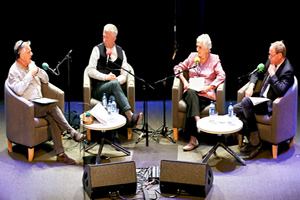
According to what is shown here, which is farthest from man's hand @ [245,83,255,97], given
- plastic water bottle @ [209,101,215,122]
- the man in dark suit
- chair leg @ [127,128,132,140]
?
chair leg @ [127,128,132,140]

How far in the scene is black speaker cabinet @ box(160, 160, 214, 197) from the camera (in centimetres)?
398

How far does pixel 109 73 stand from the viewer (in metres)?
5.73

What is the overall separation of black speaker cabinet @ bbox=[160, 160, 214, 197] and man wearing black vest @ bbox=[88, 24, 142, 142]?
1.37 m

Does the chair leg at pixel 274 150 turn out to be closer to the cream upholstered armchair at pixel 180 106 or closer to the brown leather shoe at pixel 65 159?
the cream upholstered armchair at pixel 180 106

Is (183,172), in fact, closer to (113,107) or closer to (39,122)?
(113,107)

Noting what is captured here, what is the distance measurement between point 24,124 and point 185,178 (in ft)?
6.26

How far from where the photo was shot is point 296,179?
14.5ft

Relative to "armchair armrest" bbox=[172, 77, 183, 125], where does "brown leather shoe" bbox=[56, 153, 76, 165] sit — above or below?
below

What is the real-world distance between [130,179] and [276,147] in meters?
1.79

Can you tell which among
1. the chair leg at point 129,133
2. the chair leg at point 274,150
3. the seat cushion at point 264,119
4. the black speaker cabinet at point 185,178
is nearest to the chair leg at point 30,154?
the chair leg at point 129,133

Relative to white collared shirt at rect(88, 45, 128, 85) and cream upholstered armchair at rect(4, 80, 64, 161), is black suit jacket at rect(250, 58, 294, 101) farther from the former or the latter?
cream upholstered armchair at rect(4, 80, 64, 161)

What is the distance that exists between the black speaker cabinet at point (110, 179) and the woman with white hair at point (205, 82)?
1326 millimetres

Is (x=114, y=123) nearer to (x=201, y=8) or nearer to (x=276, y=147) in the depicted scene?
(x=276, y=147)

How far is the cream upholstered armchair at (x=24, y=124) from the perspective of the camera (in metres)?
4.85
